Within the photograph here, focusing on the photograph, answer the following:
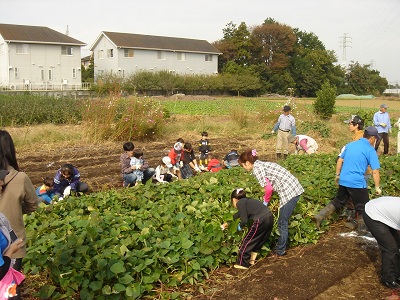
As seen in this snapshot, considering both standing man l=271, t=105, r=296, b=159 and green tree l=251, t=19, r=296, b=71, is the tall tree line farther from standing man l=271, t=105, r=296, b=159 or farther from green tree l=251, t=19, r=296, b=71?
standing man l=271, t=105, r=296, b=159

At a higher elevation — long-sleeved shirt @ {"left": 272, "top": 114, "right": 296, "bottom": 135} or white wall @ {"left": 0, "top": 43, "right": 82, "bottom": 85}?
white wall @ {"left": 0, "top": 43, "right": 82, "bottom": 85}

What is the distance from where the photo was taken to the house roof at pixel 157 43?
5359cm

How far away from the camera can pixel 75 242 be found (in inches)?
166

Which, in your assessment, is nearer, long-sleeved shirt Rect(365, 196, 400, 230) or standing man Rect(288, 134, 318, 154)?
long-sleeved shirt Rect(365, 196, 400, 230)

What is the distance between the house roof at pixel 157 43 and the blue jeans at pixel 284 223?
49436 millimetres

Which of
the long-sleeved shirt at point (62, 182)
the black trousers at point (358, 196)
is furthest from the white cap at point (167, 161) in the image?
the black trousers at point (358, 196)

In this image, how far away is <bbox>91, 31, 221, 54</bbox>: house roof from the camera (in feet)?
176

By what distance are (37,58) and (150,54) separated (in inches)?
566

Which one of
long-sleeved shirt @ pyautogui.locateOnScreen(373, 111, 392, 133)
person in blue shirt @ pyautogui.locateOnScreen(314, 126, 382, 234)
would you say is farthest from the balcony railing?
person in blue shirt @ pyautogui.locateOnScreen(314, 126, 382, 234)

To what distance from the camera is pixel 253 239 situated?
5.18m

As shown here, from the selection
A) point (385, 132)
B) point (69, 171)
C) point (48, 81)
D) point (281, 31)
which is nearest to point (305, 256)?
point (69, 171)

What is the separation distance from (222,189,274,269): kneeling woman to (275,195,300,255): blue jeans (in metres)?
0.36

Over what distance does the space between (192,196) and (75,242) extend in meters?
2.31

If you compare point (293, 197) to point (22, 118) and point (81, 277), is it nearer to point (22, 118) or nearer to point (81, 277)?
point (81, 277)
